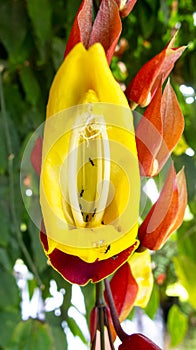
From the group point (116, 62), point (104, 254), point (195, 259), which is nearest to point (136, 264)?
point (104, 254)

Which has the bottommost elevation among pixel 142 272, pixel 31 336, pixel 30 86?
pixel 31 336

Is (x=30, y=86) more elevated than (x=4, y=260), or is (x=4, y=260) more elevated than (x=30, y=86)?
(x=30, y=86)

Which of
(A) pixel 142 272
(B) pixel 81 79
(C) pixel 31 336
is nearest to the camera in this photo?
(B) pixel 81 79

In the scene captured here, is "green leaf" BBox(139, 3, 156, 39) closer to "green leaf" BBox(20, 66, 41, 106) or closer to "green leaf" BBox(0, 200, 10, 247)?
"green leaf" BBox(20, 66, 41, 106)

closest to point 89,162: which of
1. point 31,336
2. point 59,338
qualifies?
point 31,336

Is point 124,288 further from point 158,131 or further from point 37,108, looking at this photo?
point 37,108

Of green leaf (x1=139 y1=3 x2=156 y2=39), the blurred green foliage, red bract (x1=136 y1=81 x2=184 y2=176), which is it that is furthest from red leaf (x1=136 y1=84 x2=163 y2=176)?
green leaf (x1=139 y1=3 x2=156 y2=39)

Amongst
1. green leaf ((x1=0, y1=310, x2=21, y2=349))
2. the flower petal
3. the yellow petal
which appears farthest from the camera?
green leaf ((x1=0, y1=310, x2=21, y2=349))
